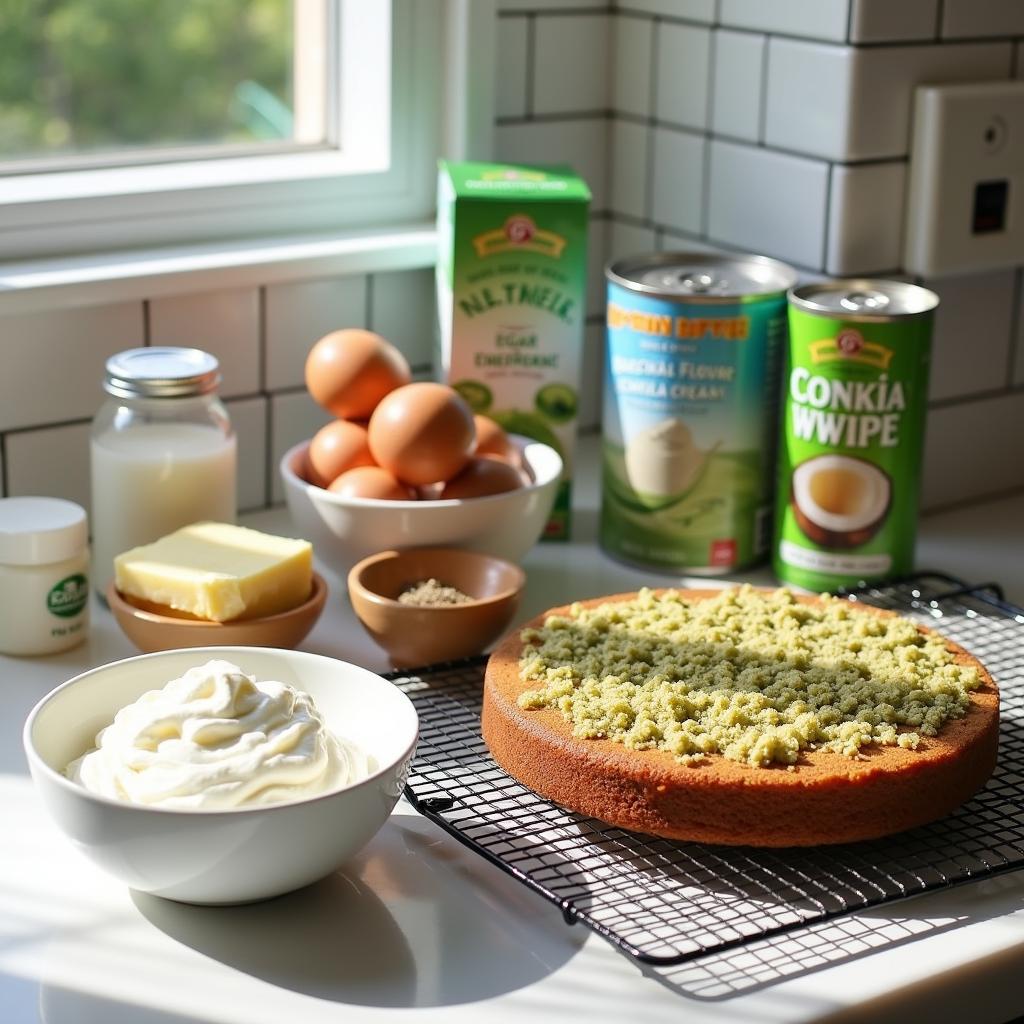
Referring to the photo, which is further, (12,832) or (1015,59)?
(1015,59)

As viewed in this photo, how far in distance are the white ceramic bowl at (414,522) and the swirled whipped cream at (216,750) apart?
0.32 metres

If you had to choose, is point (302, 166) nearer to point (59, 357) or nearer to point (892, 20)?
point (59, 357)

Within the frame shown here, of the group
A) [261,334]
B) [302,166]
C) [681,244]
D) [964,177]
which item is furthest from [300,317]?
[964,177]

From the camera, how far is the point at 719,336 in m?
1.16

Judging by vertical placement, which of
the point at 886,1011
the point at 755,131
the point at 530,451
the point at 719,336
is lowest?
the point at 886,1011

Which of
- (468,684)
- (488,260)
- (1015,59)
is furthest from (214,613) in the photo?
(1015,59)

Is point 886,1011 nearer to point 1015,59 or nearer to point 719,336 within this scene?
point 719,336

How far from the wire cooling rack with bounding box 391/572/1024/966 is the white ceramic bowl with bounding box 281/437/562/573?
18 cm

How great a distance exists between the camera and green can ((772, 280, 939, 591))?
113 centimetres

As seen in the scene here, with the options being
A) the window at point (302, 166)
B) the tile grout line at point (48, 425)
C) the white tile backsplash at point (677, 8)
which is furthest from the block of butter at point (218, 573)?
the white tile backsplash at point (677, 8)

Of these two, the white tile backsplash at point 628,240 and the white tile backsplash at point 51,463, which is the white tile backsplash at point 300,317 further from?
the white tile backsplash at point 628,240

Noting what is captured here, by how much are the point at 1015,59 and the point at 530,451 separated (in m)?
0.53

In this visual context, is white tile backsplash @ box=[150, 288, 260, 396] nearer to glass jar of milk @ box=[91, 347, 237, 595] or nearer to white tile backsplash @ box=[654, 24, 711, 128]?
glass jar of milk @ box=[91, 347, 237, 595]

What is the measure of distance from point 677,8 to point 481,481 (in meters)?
0.52
